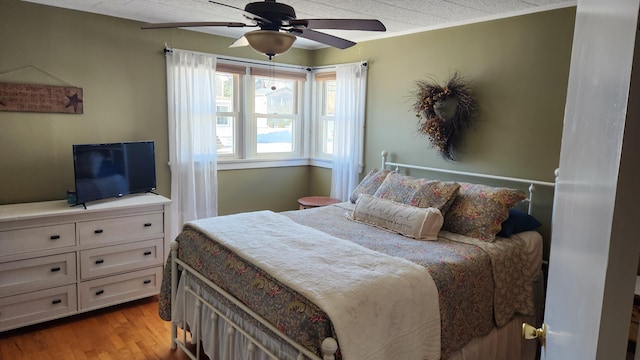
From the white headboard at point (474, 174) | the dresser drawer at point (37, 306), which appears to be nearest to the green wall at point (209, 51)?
the white headboard at point (474, 174)

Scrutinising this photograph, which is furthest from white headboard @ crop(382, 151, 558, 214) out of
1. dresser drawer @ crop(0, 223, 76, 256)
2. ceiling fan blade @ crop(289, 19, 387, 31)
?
dresser drawer @ crop(0, 223, 76, 256)

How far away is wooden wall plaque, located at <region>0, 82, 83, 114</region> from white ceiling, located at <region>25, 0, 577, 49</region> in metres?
0.63

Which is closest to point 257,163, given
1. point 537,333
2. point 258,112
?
point 258,112

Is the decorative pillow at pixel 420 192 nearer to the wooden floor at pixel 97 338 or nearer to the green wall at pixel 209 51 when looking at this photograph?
the green wall at pixel 209 51

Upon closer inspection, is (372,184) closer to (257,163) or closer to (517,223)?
(517,223)

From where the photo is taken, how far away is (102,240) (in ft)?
10.1

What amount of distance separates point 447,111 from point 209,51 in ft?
7.65

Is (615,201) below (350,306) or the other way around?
the other way around

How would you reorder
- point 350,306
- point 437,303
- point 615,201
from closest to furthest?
point 615,201
point 350,306
point 437,303

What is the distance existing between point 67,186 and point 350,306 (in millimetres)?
2781

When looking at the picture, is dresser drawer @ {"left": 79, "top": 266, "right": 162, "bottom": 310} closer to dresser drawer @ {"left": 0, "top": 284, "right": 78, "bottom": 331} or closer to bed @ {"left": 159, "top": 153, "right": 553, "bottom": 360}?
dresser drawer @ {"left": 0, "top": 284, "right": 78, "bottom": 331}

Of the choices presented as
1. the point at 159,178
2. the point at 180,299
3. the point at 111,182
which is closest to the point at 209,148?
the point at 159,178

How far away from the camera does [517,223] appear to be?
110 inches

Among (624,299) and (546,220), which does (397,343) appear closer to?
(624,299)
